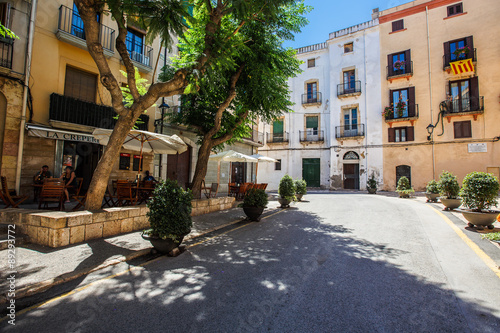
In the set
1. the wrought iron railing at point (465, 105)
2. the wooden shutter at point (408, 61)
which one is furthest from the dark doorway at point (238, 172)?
the wrought iron railing at point (465, 105)

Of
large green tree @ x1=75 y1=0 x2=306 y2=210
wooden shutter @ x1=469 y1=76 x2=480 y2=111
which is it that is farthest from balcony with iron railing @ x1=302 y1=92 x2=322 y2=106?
large green tree @ x1=75 y1=0 x2=306 y2=210

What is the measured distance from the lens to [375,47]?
77.9 feet

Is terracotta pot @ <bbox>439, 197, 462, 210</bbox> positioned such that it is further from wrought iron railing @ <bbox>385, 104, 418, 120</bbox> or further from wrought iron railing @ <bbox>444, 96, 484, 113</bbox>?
wrought iron railing @ <bbox>444, 96, 484, 113</bbox>

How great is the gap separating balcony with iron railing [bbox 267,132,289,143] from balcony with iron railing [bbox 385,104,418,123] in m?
9.95

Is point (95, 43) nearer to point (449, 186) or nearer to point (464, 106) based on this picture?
point (449, 186)

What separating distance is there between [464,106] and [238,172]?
754 inches

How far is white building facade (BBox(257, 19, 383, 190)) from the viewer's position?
23703mm

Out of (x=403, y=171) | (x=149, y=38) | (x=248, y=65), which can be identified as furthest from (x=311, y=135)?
(x=149, y=38)

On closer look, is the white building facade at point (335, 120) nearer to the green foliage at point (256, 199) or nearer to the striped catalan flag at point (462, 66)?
the striped catalan flag at point (462, 66)

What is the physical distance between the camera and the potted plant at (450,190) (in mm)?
9281

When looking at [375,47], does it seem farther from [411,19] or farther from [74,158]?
[74,158]

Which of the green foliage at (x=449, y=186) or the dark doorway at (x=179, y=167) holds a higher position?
the dark doorway at (x=179, y=167)

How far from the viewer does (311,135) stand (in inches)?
1055

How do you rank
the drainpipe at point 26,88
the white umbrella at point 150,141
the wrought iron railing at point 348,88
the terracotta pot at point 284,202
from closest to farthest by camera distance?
the white umbrella at point 150,141
the drainpipe at point 26,88
the terracotta pot at point 284,202
the wrought iron railing at point 348,88
